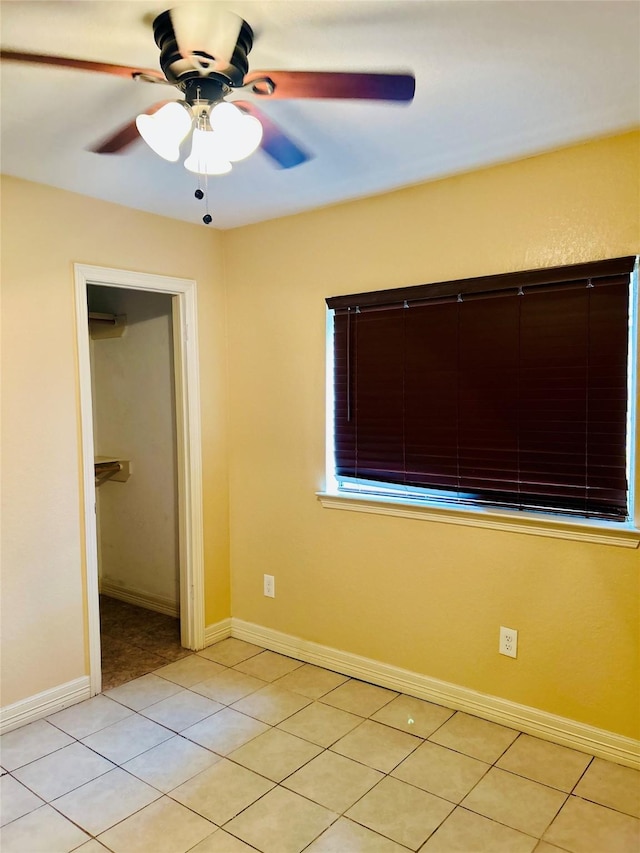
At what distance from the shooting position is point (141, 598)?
14.2 feet

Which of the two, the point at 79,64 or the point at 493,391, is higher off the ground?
the point at 79,64

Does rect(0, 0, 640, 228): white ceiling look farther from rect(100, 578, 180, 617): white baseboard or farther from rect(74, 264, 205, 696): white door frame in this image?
rect(100, 578, 180, 617): white baseboard

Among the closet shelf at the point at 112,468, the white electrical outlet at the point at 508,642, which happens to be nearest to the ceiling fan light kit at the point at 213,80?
the white electrical outlet at the point at 508,642

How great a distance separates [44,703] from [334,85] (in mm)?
2867

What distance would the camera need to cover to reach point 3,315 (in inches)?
104

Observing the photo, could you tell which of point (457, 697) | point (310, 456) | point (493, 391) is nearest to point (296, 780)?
point (457, 697)

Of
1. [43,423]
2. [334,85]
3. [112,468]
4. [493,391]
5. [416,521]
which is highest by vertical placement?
[334,85]

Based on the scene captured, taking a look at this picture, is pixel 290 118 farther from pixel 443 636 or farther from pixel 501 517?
pixel 443 636

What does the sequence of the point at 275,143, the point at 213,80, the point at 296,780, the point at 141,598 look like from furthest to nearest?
the point at 141,598 → the point at 296,780 → the point at 275,143 → the point at 213,80

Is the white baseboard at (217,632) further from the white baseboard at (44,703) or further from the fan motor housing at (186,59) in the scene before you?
the fan motor housing at (186,59)

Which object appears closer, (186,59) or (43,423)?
(186,59)

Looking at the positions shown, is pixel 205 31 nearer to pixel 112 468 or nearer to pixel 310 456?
pixel 310 456

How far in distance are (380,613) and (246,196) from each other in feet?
7.19

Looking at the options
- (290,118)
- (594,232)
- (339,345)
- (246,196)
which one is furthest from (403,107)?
(339,345)
